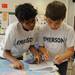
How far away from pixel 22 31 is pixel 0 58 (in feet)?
0.96

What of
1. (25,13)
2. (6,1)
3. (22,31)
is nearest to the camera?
(25,13)

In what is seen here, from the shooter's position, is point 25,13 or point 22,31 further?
point 22,31

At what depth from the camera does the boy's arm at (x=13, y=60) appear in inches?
55.4

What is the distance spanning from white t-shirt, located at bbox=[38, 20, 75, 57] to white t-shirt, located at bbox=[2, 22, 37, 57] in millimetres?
77

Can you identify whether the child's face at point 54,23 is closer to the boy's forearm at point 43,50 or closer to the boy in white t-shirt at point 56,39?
the boy in white t-shirt at point 56,39

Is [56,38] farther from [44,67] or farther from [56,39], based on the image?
[44,67]

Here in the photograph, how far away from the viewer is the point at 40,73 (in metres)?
1.33

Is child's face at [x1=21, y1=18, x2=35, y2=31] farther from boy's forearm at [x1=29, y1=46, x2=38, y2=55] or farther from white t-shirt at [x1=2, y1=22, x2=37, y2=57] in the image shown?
boy's forearm at [x1=29, y1=46, x2=38, y2=55]

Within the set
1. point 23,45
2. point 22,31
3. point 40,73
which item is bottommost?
point 40,73

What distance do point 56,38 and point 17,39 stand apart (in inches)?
11.3

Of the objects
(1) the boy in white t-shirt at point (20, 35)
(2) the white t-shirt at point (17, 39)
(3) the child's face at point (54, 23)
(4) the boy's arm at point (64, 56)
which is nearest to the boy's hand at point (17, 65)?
(1) the boy in white t-shirt at point (20, 35)

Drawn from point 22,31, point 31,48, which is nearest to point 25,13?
point 22,31

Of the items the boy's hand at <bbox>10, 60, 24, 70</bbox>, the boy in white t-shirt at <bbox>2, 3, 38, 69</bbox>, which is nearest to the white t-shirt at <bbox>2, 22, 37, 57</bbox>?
the boy in white t-shirt at <bbox>2, 3, 38, 69</bbox>

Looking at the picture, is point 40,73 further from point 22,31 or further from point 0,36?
point 0,36
